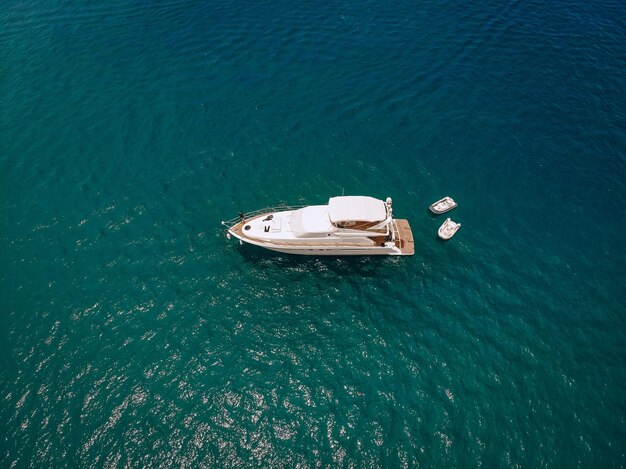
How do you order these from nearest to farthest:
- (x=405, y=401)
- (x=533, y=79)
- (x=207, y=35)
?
(x=405, y=401) < (x=533, y=79) < (x=207, y=35)

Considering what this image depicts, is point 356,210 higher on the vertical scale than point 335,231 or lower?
higher

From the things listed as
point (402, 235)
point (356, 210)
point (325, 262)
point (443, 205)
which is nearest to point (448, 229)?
point (443, 205)

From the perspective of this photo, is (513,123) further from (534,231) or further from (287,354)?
(287,354)

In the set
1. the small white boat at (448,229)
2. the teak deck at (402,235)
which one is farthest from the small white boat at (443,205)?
the teak deck at (402,235)

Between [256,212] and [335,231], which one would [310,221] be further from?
[256,212]

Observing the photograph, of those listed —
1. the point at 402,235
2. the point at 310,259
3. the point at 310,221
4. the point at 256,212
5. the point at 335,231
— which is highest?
the point at 310,221

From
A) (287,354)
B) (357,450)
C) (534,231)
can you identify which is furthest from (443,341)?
(534,231)

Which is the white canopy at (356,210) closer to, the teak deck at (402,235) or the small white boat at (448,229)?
the teak deck at (402,235)
